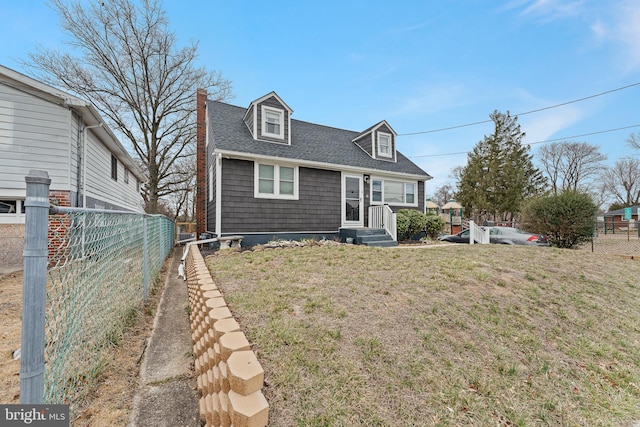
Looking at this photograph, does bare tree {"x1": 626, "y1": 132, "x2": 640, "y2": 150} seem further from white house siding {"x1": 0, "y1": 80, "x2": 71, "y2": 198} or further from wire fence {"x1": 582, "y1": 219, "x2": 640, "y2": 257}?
white house siding {"x1": 0, "y1": 80, "x2": 71, "y2": 198}

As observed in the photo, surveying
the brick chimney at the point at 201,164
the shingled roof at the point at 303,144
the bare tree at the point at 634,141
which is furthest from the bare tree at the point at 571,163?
the brick chimney at the point at 201,164

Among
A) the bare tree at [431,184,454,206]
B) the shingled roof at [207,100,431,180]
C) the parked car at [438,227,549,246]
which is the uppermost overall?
the bare tree at [431,184,454,206]

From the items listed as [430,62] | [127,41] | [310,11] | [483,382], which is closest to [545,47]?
[430,62]

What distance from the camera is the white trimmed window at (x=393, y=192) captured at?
11.3 meters

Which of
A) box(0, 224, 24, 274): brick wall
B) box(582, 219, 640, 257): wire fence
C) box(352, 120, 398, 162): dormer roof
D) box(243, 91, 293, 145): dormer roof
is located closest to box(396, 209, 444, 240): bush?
box(352, 120, 398, 162): dormer roof

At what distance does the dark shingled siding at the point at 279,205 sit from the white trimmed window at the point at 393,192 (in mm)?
1891

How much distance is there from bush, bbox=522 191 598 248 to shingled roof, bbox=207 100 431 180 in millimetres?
5353

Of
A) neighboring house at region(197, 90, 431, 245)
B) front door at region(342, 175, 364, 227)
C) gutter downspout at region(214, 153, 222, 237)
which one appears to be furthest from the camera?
front door at region(342, 175, 364, 227)

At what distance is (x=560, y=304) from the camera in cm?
387

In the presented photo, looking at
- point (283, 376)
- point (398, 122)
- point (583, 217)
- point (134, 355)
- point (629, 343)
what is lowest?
point (629, 343)

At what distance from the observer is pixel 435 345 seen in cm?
252

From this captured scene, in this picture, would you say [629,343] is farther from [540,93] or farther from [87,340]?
[540,93]

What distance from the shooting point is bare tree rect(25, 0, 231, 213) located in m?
12.4

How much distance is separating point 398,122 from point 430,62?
244 inches
